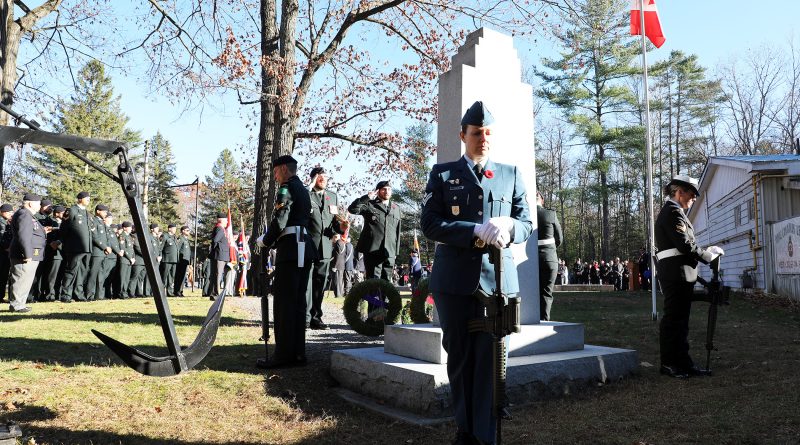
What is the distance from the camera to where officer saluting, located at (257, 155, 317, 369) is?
20.3 ft

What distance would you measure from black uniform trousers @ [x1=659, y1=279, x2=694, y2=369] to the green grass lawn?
285mm

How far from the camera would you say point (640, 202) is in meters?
59.8

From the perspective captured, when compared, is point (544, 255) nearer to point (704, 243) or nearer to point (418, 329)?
point (418, 329)

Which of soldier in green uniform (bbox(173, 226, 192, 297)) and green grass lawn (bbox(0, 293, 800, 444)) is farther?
soldier in green uniform (bbox(173, 226, 192, 297))

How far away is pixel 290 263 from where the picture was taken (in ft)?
20.7

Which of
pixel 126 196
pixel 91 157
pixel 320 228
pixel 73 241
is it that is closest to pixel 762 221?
pixel 320 228

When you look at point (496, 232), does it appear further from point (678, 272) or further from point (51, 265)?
point (51, 265)

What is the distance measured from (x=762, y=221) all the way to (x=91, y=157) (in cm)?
4233

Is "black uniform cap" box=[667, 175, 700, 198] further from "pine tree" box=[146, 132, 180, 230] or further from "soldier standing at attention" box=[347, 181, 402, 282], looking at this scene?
"pine tree" box=[146, 132, 180, 230]

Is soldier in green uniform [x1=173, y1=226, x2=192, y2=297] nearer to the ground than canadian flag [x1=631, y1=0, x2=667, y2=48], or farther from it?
nearer to the ground

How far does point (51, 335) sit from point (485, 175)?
6624 millimetres

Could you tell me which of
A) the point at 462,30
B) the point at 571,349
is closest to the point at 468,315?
the point at 571,349

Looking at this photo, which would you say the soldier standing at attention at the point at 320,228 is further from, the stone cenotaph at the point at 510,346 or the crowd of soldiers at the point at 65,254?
the crowd of soldiers at the point at 65,254

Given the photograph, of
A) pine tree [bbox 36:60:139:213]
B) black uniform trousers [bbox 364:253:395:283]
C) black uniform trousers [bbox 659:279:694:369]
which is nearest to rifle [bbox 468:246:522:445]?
black uniform trousers [bbox 659:279:694:369]
